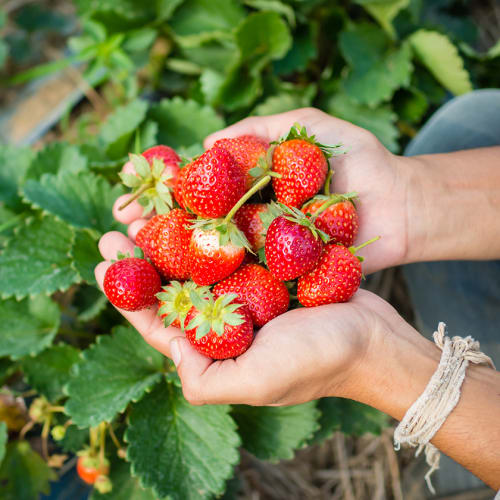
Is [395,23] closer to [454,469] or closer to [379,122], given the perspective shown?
[379,122]

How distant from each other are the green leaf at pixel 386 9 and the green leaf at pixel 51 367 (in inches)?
61.0

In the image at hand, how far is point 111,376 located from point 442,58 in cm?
157

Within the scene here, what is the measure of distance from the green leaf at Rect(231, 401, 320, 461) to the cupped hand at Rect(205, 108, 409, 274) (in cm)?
47

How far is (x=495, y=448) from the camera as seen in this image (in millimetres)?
1013

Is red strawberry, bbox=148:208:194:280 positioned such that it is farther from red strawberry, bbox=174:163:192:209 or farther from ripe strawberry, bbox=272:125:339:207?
ripe strawberry, bbox=272:125:339:207

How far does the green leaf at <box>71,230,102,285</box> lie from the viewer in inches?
52.1

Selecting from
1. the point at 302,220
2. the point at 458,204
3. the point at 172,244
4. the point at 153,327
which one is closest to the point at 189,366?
the point at 153,327

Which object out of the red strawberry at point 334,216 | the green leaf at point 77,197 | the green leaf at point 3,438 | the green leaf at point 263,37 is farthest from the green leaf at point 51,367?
the green leaf at point 263,37

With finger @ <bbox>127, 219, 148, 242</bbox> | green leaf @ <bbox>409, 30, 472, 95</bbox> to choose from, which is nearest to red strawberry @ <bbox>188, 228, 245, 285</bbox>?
finger @ <bbox>127, 219, 148, 242</bbox>

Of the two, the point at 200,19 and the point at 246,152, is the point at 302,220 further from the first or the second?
the point at 200,19

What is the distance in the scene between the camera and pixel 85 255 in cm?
138

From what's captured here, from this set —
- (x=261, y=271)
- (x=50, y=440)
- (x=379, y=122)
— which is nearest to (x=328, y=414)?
(x=261, y=271)

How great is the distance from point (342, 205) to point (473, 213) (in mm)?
509

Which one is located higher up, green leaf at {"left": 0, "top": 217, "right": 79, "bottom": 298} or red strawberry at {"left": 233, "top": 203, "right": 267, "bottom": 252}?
red strawberry at {"left": 233, "top": 203, "right": 267, "bottom": 252}
